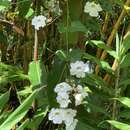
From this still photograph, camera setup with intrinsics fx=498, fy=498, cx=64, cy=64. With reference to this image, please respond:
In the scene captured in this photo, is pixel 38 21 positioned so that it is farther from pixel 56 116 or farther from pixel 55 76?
pixel 56 116

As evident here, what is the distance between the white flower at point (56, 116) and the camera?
113 cm

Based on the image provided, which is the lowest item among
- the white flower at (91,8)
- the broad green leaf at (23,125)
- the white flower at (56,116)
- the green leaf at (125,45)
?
the broad green leaf at (23,125)

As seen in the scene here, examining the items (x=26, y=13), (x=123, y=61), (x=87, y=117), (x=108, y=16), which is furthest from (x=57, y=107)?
(x=108, y=16)

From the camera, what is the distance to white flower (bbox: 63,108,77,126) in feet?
3.73

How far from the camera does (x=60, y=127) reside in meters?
1.29

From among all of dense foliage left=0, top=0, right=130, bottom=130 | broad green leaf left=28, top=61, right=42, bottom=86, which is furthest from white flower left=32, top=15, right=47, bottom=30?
broad green leaf left=28, top=61, right=42, bottom=86

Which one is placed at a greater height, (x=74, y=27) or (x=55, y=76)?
(x=74, y=27)

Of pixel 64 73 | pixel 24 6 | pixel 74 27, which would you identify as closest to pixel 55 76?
pixel 64 73

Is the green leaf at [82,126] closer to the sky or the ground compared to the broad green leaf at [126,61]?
closer to the ground

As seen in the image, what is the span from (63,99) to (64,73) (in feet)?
0.46

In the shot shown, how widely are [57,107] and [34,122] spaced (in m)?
0.13

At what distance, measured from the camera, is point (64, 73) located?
1247mm

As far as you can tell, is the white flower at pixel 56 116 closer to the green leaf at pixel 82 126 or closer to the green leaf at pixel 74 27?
the green leaf at pixel 82 126

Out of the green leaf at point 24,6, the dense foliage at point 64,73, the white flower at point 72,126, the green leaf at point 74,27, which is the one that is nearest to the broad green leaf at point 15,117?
the dense foliage at point 64,73
